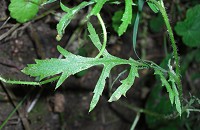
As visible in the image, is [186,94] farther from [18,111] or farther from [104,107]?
[18,111]

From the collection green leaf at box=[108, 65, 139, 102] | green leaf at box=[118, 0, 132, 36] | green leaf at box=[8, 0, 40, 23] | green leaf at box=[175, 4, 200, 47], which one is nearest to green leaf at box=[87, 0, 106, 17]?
green leaf at box=[118, 0, 132, 36]

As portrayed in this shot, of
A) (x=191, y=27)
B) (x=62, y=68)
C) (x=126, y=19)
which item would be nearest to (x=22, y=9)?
(x=62, y=68)

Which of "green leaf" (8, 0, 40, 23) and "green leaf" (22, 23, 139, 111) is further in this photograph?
"green leaf" (8, 0, 40, 23)

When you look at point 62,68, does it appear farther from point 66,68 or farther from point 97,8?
point 97,8

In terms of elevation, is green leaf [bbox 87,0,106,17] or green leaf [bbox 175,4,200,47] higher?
green leaf [bbox 87,0,106,17]

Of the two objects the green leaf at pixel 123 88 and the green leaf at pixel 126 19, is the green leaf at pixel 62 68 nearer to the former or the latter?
the green leaf at pixel 123 88

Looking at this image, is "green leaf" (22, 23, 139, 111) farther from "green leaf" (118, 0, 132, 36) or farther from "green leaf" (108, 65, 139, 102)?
"green leaf" (118, 0, 132, 36)
